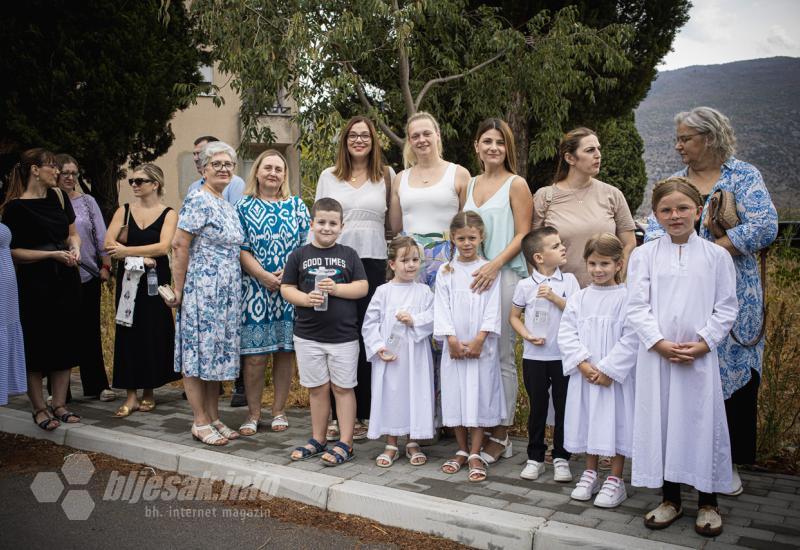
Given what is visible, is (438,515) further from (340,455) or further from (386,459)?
(340,455)

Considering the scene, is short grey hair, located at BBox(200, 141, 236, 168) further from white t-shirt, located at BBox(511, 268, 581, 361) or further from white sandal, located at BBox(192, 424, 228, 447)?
white t-shirt, located at BBox(511, 268, 581, 361)

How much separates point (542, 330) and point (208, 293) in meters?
2.50

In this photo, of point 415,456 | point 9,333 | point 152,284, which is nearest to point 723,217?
point 415,456

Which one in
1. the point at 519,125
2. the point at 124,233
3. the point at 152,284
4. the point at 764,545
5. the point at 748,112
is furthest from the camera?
the point at 748,112

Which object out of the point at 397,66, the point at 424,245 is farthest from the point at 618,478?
the point at 397,66

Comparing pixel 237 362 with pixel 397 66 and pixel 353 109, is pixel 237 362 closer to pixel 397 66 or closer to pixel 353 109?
pixel 353 109

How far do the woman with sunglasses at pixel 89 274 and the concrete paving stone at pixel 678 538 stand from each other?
522 centimetres

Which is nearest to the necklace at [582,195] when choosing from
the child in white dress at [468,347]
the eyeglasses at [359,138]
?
the child in white dress at [468,347]

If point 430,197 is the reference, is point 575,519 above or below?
below

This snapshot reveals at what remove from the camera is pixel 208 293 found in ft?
17.5

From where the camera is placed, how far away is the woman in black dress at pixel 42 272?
582 cm

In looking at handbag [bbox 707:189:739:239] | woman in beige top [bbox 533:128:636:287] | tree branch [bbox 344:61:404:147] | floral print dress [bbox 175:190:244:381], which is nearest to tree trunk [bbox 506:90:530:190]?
tree branch [bbox 344:61:404:147]

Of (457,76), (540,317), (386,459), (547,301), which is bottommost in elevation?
(386,459)

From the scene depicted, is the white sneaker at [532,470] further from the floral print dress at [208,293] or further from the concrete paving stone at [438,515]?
the floral print dress at [208,293]
